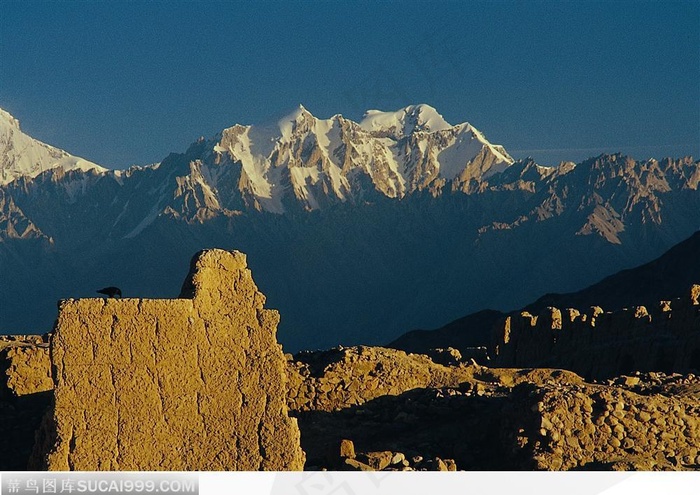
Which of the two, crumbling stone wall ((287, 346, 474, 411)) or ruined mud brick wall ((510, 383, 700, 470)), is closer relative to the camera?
ruined mud brick wall ((510, 383, 700, 470))

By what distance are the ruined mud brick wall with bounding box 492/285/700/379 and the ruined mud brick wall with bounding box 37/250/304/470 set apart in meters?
16.5

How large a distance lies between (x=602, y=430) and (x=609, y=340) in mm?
16468

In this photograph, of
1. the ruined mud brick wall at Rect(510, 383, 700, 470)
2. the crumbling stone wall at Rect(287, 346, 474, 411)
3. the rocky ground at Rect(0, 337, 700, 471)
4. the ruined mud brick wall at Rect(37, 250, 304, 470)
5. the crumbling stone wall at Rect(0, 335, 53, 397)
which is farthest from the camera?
the crumbling stone wall at Rect(287, 346, 474, 411)

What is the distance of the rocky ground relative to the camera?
21.7m

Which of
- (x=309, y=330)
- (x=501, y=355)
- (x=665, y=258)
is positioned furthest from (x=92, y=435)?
(x=309, y=330)

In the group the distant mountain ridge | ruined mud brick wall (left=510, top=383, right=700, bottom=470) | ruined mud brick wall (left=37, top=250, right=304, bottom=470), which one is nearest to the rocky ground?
ruined mud brick wall (left=510, top=383, right=700, bottom=470)

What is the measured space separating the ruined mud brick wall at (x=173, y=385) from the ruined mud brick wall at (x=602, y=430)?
389cm

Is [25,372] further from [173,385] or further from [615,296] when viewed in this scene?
[615,296]

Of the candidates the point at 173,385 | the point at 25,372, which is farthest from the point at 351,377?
the point at 173,385

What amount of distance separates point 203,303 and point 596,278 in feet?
558

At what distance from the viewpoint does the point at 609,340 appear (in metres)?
38.3

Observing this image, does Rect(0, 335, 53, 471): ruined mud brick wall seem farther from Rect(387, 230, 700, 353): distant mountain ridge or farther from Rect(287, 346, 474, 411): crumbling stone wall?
Rect(387, 230, 700, 353): distant mountain ridge

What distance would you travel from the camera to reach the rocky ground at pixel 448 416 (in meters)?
21.7

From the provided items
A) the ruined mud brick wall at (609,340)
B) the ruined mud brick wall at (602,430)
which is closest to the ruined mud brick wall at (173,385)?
the ruined mud brick wall at (602,430)
